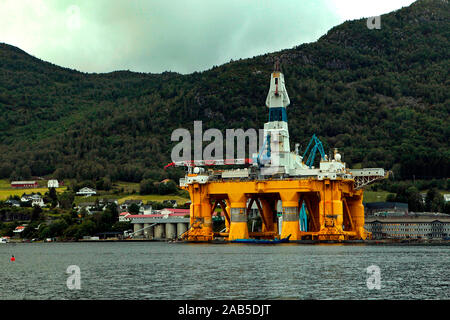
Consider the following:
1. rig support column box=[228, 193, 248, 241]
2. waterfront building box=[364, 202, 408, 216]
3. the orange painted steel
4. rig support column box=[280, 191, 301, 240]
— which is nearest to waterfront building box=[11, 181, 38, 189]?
waterfront building box=[364, 202, 408, 216]

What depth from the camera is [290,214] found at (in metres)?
90.0

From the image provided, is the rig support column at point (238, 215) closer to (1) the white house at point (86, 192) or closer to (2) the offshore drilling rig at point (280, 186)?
(2) the offshore drilling rig at point (280, 186)

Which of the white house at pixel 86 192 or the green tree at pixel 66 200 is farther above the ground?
the white house at pixel 86 192

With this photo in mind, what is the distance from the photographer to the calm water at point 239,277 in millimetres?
41281

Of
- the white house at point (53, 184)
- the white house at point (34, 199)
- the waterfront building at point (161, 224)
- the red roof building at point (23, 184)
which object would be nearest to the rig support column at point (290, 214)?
the waterfront building at point (161, 224)

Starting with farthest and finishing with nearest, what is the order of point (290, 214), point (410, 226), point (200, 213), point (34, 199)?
point (34, 199) → point (410, 226) → point (200, 213) → point (290, 214)

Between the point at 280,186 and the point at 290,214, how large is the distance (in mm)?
3749

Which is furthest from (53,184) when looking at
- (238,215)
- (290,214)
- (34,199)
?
(290,214)

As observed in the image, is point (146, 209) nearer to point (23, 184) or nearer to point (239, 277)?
point (23, 184)

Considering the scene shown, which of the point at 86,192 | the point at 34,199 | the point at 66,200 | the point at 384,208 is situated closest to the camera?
the point at 384,208

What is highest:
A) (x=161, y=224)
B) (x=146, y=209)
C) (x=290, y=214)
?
(x=146, y=209)

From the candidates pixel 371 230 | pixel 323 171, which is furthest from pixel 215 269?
pixel 371 230

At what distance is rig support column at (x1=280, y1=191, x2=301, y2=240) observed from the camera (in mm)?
89188

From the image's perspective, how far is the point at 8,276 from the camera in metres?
55.7
